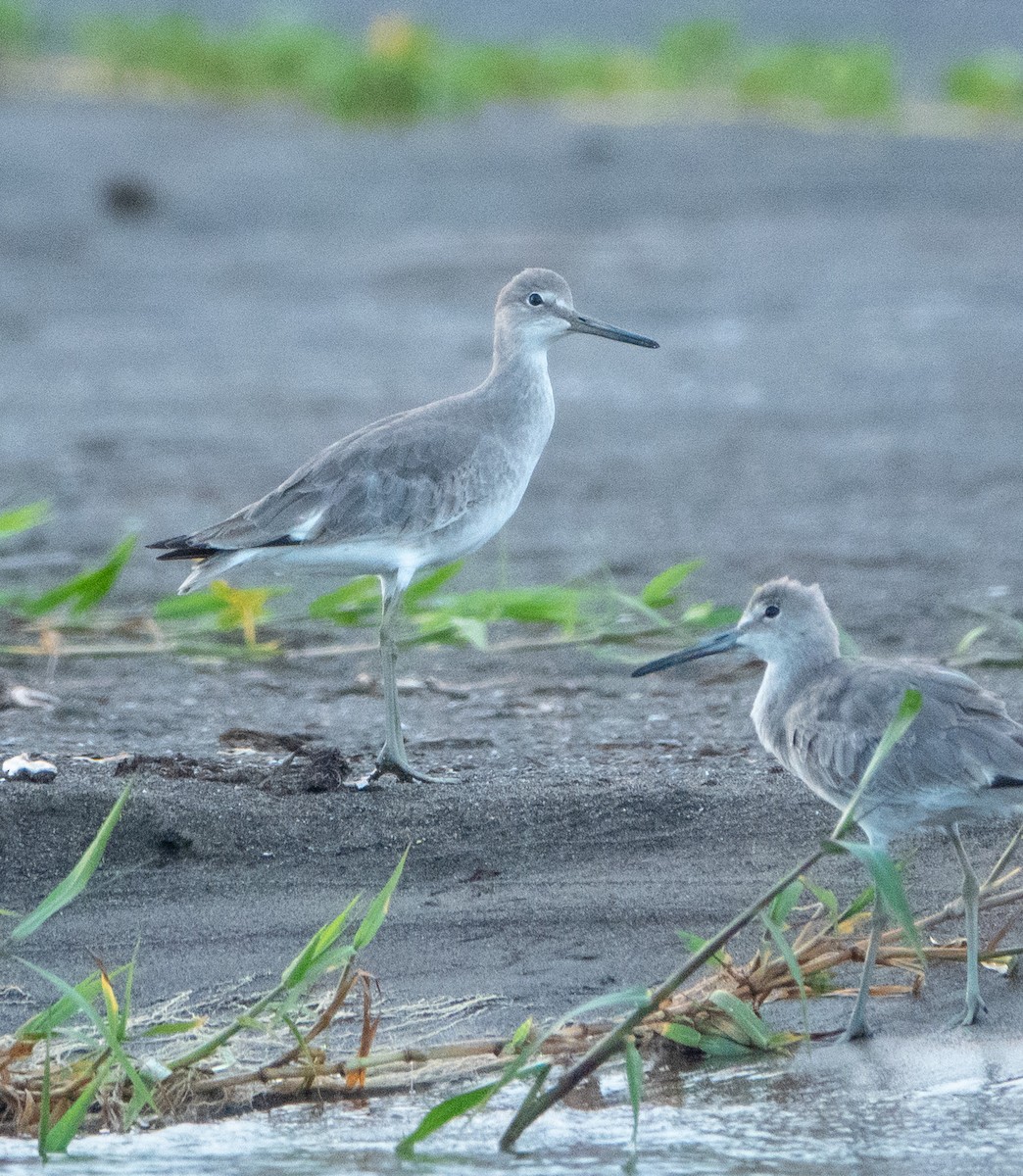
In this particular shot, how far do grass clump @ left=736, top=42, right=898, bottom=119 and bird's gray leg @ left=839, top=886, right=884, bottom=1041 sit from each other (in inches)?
710

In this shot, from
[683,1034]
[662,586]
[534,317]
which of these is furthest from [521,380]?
[683,1034]

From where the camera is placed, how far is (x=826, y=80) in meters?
21.4

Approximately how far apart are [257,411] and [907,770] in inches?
279

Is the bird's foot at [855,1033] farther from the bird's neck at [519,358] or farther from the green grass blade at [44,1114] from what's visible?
the bird's neck at [519,358]

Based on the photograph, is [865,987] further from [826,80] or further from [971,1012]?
[826,80]

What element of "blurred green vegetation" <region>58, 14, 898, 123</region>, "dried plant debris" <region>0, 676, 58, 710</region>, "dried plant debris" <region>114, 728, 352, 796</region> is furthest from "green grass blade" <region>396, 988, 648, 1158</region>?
"blurred green vegetation" <region>58, 14, 898, 123</region>

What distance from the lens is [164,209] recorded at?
16359 millimetres

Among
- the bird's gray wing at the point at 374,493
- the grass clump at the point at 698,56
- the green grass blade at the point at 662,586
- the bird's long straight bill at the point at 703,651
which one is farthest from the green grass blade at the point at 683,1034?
the grass clump at the point at 698,56

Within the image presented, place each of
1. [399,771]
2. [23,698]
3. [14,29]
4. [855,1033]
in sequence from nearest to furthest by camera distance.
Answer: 1. [855,1033]
2. [399,771]
3. [23,698]
4. [14,29]

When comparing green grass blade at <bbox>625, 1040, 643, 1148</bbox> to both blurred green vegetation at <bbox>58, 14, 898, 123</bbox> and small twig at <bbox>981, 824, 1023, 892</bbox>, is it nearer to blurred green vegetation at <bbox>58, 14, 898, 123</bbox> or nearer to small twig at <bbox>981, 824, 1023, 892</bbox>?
small twig at <bbox>981, 824, 1023, 892</bbox>

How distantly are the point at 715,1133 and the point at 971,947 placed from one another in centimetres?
72

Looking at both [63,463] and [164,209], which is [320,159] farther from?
[63,463]

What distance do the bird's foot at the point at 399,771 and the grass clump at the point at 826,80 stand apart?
17281 millimetres

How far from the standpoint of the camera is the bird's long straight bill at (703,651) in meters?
4.08
